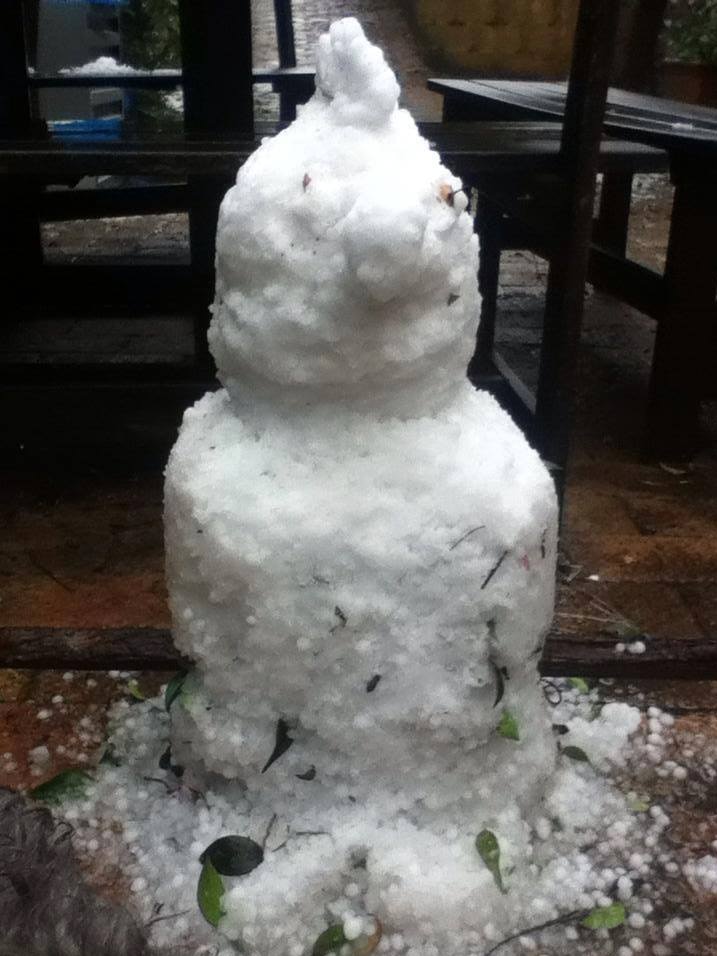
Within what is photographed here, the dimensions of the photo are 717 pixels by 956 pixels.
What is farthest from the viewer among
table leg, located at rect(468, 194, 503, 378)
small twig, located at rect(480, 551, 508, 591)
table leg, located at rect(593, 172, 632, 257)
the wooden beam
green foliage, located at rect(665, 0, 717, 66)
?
green foliage, located at rect(665, 0, 717, 66)

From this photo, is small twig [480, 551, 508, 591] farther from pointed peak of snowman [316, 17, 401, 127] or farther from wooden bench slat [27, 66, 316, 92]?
wooden bench slat [27, 66, 316, 92]

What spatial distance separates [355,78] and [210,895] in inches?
38.8

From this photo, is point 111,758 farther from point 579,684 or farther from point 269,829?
point 579,684

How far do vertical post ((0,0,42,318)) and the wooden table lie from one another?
183 centimetres

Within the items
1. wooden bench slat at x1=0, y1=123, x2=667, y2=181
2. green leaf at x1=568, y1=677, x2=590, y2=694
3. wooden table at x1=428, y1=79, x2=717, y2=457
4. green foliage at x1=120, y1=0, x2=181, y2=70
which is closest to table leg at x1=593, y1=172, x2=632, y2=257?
wooden table at x1=428, y1=79, x2=717, y2=457

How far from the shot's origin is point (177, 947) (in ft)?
4.05

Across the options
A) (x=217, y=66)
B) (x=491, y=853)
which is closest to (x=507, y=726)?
(x=491, y=853)

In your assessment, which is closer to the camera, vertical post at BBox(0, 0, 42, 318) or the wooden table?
the wooden table

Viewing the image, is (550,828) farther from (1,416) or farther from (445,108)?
(445,108)

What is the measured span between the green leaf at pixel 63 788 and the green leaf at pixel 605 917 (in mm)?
730

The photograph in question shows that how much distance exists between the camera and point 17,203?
12.2 feet

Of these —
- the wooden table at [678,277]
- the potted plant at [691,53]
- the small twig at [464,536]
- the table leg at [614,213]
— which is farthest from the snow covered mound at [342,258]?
the potted plant at [691,53]

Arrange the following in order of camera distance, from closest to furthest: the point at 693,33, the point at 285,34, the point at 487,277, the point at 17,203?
the point at 487,277 → the point at 17,203 → the point at 285,34 → the point at 693,33

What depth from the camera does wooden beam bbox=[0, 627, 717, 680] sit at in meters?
1.44
